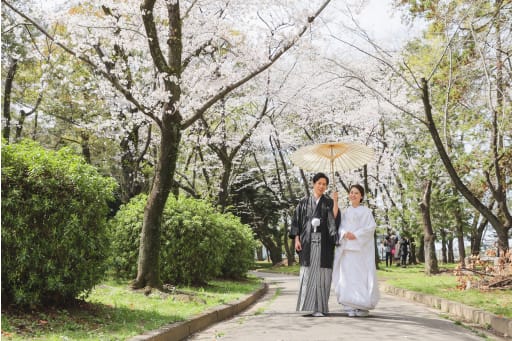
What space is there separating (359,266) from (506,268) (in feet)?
15.9

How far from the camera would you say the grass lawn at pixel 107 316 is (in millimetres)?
5668

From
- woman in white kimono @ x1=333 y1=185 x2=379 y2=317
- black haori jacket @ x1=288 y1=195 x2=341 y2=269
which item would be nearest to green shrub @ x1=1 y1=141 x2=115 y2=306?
black haori jacket @ x1=288 y1=195 x2=341 y2=269

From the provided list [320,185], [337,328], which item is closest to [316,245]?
[320,185]

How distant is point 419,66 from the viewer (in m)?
17.0

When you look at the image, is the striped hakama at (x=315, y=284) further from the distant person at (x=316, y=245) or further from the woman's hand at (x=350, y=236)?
the woman's hand at (x=350, y=236)

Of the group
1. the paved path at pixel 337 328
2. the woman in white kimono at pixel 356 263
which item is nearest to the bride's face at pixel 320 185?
the woman in white kimono at pixel 356 263

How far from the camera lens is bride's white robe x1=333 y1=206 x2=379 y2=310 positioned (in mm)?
8359

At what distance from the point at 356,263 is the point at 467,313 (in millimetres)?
2183

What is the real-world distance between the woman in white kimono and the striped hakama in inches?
9.1

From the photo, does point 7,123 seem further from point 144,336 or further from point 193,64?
point 144,336

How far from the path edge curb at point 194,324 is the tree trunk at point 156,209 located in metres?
1.59

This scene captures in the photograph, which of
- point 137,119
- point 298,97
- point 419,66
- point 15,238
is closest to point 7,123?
point 137,119

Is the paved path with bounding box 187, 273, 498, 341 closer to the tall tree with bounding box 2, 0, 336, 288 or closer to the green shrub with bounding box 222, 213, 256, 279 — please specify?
the tall tree with bounding box 2, 0, 336, 288

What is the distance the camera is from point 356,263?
8594 mm
